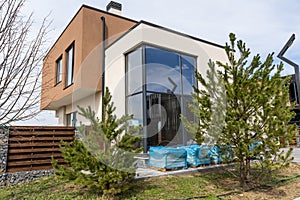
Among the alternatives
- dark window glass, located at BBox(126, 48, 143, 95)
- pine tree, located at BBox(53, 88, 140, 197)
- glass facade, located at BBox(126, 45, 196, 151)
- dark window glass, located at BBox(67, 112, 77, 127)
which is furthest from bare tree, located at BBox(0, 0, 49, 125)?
dark window glass, located at BBox(67, 112, 77, 127)

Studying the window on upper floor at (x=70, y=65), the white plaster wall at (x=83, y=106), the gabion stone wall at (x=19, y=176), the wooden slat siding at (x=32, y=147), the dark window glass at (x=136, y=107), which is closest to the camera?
the gabion stone wall at (x=19, y=176)

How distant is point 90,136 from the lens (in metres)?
4.43

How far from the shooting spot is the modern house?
8.15 metres

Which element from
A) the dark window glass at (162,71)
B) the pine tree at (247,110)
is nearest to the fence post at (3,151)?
the dark window glass at (162,71)

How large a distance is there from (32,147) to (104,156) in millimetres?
3544

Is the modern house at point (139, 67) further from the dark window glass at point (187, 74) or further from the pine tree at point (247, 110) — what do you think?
the pine tree at point (247, 110)

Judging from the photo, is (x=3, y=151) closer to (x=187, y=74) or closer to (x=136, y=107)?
(x=136, y=107)

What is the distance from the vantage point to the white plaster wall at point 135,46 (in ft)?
27.2

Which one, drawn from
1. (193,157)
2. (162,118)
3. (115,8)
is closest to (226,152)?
(193,157)

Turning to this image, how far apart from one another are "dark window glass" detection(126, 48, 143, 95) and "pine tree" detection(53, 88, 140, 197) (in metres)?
3.66

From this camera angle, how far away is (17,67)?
3.41 m

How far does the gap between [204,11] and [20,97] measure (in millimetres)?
7067

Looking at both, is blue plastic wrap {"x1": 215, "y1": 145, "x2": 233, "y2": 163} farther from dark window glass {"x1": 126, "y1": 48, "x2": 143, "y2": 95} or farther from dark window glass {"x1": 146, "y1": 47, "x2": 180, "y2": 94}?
dark window glass {"x1": 126, "y1": 48, "x2": 143, "y2": 95}

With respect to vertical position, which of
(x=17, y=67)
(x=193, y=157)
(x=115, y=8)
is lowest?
(x=193, y=157)
